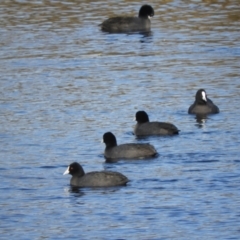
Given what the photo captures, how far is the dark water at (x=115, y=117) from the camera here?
18.4 metres

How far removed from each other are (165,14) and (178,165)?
775 inches

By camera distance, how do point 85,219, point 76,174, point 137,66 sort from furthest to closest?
point 137,66
point 76,174
point 85,219

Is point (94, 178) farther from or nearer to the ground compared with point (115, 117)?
nearer to the ground

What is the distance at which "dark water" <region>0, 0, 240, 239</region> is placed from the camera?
18391mm

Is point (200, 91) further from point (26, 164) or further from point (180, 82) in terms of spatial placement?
point (26, 164)

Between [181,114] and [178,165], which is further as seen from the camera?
[181,114]

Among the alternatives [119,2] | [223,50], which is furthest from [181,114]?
[119,2]

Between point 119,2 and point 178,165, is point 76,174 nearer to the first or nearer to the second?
point 178,165

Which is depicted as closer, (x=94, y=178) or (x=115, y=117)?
(x=94, y=178)

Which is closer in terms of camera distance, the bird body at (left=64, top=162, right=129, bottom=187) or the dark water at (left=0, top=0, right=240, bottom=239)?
the dark water at (left=0, top=0, right=240, bottom=239)

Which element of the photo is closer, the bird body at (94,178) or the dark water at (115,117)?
the dark water at (115,117)

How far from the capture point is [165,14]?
40438mm

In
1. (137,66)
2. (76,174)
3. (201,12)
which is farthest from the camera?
(201,12)

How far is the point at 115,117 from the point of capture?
25.5m
